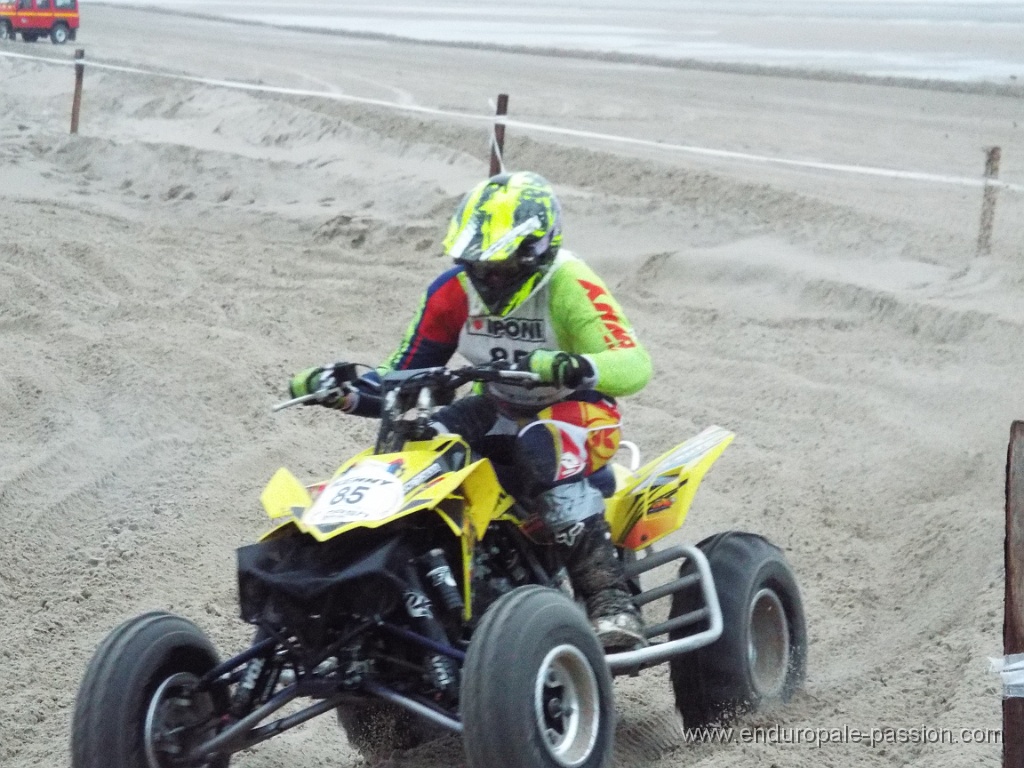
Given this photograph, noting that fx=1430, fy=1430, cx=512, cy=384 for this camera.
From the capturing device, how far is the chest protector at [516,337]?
457 centimetres

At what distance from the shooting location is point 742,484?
7277 mm

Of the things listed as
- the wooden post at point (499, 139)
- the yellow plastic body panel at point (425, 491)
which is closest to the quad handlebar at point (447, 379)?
the yellow plastic body panel at point (425, 491)

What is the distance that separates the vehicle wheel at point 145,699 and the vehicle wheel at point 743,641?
61.6 inches

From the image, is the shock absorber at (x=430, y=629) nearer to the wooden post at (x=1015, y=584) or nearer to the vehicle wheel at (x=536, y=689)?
the vehicle wheel at (x=536, y=689)

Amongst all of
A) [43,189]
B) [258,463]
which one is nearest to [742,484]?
[258,463]

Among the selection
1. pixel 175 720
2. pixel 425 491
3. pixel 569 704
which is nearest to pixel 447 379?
pixel 425 491

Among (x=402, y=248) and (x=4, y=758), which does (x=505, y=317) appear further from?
(x=402, y=248)

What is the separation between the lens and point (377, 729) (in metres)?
4.58

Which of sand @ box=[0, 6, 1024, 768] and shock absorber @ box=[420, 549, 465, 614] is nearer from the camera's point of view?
shock absorber @ box=[420, 549, 465, 614]

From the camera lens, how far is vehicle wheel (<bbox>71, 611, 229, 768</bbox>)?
145 inches

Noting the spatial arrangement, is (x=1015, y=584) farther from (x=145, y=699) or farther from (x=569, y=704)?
(x=145, y=699)

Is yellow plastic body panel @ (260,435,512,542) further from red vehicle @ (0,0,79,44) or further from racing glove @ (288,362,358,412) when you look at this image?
red vehicle @ (0,0,79,44)

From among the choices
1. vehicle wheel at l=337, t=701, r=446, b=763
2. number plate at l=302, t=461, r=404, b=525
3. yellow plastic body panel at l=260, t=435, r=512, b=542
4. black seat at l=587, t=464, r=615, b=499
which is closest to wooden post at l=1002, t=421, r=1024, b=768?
yellow plastic body panel at l=260, t=435, r=512, b=542

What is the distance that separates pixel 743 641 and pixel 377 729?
122 centimetres
